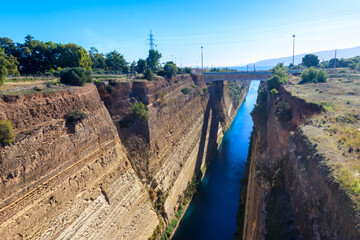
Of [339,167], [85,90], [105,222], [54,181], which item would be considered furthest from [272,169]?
[85,90]

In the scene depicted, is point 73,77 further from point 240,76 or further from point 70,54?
point 240,76

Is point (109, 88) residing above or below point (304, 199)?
above

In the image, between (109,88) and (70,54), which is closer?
(109,88)

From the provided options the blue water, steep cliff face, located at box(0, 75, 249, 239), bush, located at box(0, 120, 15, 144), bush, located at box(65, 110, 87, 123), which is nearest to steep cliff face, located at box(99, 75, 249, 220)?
steep cliff face, located at box(0, 75, 249, 239)

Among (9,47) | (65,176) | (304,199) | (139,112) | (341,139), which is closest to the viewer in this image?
(304,199)

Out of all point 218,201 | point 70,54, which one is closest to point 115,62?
point 70,54

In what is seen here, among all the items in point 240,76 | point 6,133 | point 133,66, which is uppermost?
point 133,66

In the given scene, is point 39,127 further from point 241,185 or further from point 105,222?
point 241,185
